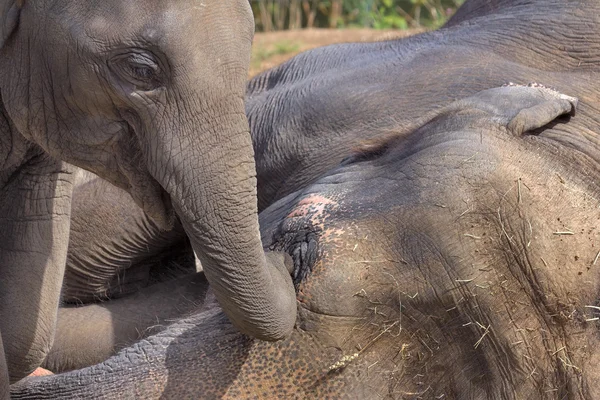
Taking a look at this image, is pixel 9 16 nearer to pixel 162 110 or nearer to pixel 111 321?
pixel 162 110

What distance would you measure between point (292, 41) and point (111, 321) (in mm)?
2641

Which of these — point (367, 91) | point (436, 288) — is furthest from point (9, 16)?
point (367, 91)

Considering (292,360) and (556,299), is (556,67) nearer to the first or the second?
(556,299)

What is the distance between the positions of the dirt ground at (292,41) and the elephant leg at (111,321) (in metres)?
1.91

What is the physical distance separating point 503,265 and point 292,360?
0.46 metres

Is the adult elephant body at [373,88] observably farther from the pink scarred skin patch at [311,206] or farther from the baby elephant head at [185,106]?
the baby elephant head at [185,106]

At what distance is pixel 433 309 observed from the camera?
2482 millimetres

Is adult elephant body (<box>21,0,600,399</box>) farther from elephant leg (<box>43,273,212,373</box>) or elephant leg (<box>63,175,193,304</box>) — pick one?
elephant leg (<box>63,175,193,304</box>)

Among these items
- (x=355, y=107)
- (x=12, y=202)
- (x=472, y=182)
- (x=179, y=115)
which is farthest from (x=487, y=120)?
(x=12, y=202)

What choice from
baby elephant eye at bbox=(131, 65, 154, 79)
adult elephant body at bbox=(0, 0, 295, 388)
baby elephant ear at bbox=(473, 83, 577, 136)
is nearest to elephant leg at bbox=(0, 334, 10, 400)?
adult elephant body at bbox=(0, 0, 295, 388)

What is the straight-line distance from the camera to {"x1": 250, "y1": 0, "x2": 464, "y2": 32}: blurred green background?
6773 mm

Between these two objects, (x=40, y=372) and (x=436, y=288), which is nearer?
(x=436, y=288)

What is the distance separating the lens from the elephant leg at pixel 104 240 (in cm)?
343

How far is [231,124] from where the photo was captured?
1975mm
